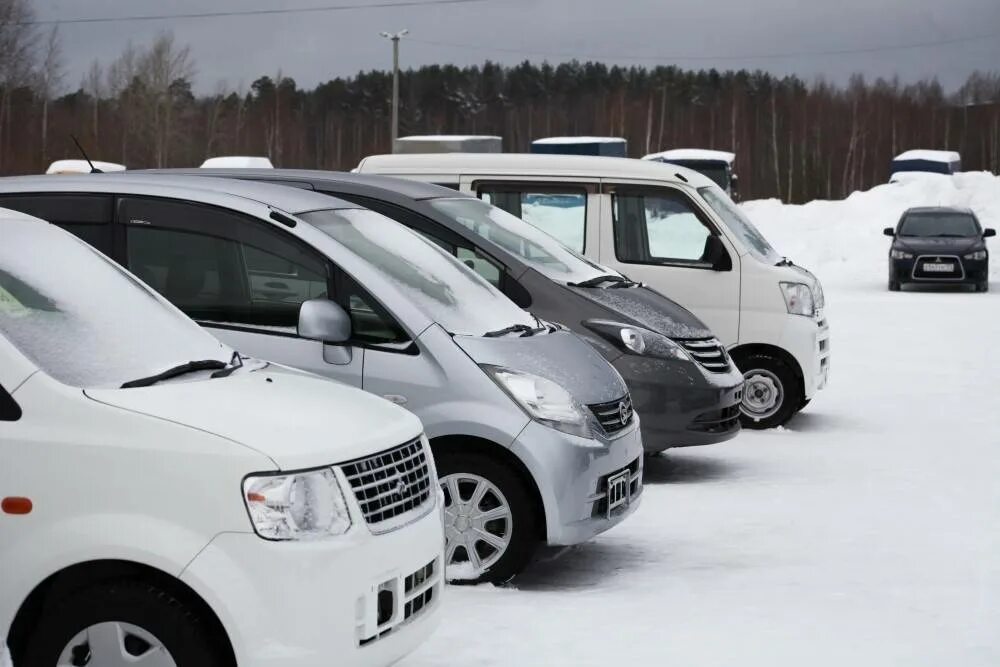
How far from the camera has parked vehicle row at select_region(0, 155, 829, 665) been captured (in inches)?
166

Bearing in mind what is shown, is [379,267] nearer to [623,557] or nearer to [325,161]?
[623,557]

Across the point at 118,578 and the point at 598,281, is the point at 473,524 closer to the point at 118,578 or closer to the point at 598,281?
the point at 118,578

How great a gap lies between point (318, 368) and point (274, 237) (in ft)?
2.17

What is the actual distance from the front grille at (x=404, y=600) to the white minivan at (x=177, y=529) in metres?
0.01

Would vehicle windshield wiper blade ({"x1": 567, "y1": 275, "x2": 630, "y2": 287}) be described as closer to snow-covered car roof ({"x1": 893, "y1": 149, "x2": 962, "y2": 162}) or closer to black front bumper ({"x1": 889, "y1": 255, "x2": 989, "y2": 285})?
black front bumper ({"x1": 889, "y1": 255, "x2": 989, "y2": 285})

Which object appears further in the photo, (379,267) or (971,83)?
(971,83)

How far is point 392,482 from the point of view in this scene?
4.67 metres

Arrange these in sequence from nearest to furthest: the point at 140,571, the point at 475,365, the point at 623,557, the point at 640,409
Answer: the point at 140,571, the point at 475,365, the point at 623,557, the point at 640,409

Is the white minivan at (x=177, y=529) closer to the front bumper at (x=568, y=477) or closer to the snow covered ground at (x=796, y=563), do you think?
the snow covered ground at (x=796, y=563)

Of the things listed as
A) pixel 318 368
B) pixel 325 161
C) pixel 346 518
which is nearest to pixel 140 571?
pixel 346 518

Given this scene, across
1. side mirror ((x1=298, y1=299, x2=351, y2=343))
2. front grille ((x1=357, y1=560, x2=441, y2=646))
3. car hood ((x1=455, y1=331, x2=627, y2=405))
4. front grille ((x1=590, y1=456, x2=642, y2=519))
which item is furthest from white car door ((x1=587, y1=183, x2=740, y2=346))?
front grille ((x1=357, y1=560, x2=441, y2=646))

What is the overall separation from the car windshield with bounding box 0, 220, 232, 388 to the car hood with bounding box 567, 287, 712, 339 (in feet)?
13.9

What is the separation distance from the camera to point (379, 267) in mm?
Answer: 7102

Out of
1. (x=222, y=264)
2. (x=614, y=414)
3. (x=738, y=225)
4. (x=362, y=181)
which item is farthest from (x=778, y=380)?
(x=222, y=264)
